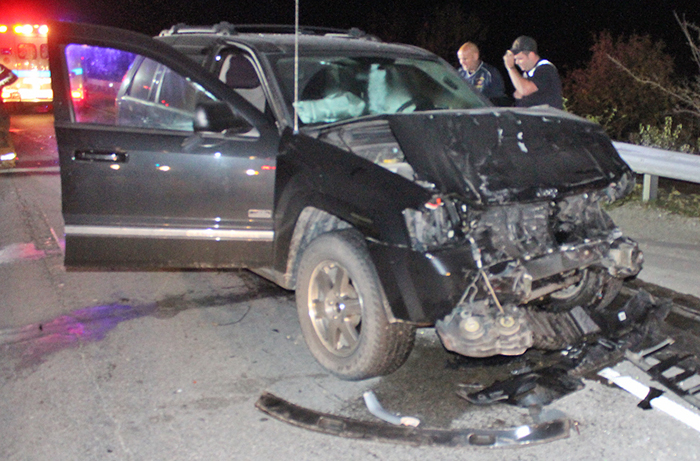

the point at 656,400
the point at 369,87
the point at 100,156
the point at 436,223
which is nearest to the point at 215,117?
the point at 100,156

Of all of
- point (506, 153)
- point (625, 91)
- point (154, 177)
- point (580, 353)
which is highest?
point (506, 153)

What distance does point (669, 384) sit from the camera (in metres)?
3.82

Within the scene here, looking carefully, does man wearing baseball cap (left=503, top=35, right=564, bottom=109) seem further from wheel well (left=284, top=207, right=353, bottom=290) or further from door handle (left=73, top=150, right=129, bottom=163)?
door handle (left=73, top=150, right=129, bottom=163)

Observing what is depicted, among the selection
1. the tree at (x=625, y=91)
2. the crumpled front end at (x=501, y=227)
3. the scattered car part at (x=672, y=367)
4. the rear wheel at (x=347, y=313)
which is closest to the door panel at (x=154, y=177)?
the rear wheel at (x=347, y=313)

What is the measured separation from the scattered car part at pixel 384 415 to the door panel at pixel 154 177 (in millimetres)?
1191

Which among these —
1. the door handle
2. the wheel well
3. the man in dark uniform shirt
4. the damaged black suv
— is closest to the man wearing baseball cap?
the man in dark uniform shirt

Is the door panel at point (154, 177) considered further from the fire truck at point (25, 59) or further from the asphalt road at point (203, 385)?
Result: the fire truck at point (25, 59)

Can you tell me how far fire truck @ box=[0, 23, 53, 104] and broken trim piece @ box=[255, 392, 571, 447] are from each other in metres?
17.3

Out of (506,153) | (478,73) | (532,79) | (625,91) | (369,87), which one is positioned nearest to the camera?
(506,153)

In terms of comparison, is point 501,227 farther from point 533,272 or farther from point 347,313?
point 347,313

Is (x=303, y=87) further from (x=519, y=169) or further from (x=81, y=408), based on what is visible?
(x=81, y=408)

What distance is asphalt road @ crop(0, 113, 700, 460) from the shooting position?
333 centimetres

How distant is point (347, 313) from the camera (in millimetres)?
3977

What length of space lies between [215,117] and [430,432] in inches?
85.7
